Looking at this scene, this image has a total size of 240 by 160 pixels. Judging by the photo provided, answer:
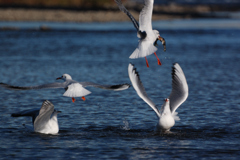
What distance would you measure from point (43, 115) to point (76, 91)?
952mm

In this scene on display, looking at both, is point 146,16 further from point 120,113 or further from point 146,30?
point 120,113

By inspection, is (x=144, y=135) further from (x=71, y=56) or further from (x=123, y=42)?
(x=123, y=42)

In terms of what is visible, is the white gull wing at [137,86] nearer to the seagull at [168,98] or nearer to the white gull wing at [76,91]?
the seagull at [168,98]

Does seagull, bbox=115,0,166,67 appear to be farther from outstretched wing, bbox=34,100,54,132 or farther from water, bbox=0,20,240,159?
outstretched wing, bbox=34,100,54,132

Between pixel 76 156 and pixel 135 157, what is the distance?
3.98 feet

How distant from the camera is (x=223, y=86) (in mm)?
22719

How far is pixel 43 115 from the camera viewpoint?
13.3m

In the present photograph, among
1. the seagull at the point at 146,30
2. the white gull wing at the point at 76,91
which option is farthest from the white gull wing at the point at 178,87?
the white gull wing at the point at 76,91

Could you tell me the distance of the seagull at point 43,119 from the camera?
1326cm

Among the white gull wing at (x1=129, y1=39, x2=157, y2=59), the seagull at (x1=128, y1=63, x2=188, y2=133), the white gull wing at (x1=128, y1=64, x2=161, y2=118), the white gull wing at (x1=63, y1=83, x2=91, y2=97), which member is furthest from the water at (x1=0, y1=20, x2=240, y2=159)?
the white gull wing at (x1=129, y1=39, x2=157, y2=59)

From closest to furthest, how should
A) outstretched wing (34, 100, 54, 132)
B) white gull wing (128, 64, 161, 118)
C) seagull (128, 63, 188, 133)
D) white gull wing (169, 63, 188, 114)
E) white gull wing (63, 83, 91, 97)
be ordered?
outstretched wing (34, 100, 54, 132) < white gull wing (63, 83, 91, 97) < seagull (128, 63, 188, 133) < white gull wing (128, 64, 161, 118) < white gull wing (169, 63, 188, 114)

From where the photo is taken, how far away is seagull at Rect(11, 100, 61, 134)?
13264 mm

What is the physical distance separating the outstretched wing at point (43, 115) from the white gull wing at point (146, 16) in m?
3.06

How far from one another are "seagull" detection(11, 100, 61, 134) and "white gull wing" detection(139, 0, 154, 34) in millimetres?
3034
